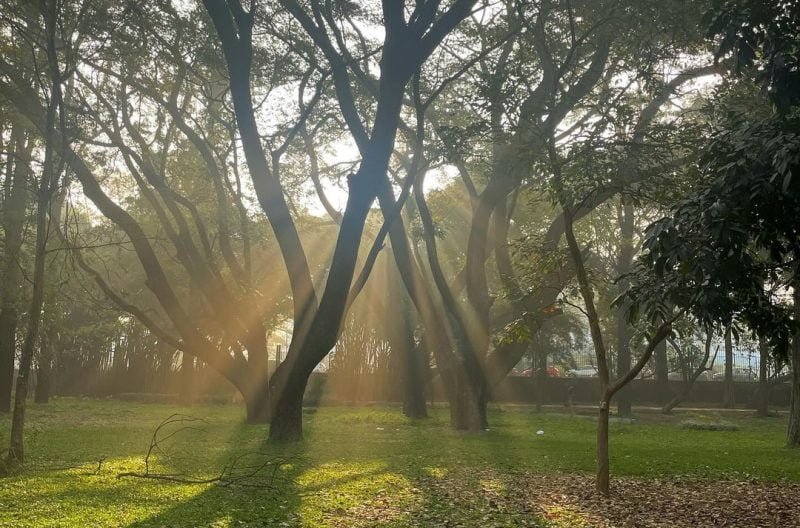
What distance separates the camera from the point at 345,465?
380 inches

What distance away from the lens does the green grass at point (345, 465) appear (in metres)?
6.49

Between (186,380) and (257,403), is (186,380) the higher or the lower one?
the higher one

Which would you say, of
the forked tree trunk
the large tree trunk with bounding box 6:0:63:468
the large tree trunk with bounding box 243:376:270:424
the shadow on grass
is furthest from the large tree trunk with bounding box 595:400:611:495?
the large tree trunk with bounding box 243:376:270:424

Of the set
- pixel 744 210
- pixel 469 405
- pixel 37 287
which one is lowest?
pixel 469 405

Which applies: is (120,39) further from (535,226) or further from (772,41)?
(535,226)

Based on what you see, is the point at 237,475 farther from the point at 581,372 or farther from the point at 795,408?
the point at 581,372

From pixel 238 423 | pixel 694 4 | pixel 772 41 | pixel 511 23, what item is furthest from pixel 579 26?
pixel 238 423

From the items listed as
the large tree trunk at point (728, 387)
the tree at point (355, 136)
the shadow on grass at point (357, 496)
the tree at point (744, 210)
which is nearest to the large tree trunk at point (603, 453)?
the shadow on grass at point (357, 496)

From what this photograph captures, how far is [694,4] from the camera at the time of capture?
31.7 ft

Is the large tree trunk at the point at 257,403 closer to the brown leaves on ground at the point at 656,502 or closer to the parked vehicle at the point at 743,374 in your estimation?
the brown leaves on ground at the point at 656,502

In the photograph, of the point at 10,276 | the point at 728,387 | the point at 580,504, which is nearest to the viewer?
the point at 580,504

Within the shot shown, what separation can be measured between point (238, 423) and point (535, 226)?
11.3m

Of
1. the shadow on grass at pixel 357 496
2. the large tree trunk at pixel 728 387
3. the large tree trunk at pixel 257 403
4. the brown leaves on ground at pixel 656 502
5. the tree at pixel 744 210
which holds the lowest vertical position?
the shadow on grass at pixel 357 496

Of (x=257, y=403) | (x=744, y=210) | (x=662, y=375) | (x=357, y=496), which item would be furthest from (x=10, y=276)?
(x=662, y=375)
